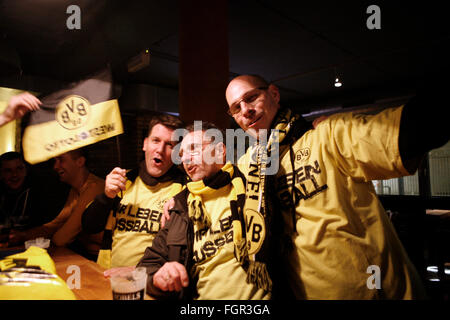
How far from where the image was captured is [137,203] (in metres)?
1.94

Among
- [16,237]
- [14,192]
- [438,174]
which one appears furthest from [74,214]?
[438,174]

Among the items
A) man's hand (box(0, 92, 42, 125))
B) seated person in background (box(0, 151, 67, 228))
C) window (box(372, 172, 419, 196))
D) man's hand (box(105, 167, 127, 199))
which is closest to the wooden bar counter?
man's hand (box(105, 167, 127, 199))

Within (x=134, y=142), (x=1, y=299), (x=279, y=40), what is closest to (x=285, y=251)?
(x=1, y=299)

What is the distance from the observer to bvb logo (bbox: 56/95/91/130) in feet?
5.88

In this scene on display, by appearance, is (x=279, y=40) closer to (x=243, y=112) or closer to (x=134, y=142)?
(x=243, y=112)

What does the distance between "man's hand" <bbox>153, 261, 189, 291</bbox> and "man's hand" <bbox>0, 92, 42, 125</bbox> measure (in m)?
1.45

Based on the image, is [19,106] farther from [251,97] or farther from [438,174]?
[438,174]

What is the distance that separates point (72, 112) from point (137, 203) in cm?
83

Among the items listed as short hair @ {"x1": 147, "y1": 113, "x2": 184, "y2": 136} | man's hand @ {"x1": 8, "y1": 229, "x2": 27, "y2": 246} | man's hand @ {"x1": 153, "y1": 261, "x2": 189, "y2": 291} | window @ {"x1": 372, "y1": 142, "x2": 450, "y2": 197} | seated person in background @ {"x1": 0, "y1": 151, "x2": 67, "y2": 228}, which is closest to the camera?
man's hand @ {"x1": 153, "y1": 261, "x2": 189, "y2": 291}

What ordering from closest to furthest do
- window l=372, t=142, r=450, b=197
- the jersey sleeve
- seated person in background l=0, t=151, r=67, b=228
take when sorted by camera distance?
the jersey sleeve
seated person in background l=0, t=151, r=67, b=228
window l=372, t=142, r=450, b=197

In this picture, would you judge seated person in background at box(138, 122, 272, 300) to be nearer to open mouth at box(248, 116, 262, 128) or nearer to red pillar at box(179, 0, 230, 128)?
open mouth at box(248, 116, 262, 128)

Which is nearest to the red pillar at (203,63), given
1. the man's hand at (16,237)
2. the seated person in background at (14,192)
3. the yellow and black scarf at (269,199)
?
the yellow and black scarf at (269,199)

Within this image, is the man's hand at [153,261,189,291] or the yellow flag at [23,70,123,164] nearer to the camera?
the man's hand at [153,261,189,291]

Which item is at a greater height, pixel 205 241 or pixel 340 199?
pixel 340 199
